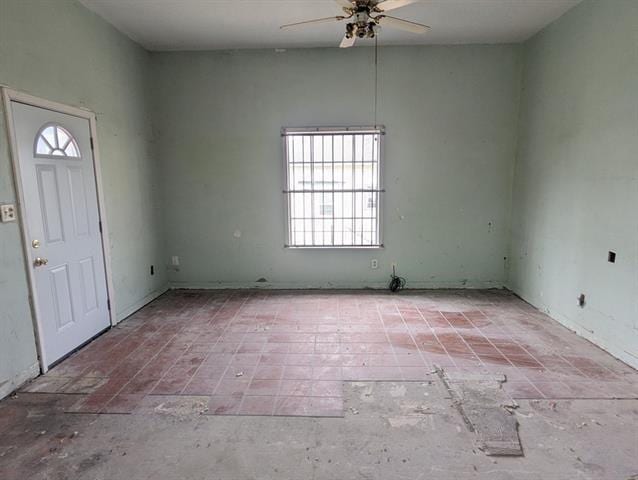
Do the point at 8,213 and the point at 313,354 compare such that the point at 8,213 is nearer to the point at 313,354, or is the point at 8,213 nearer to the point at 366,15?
the point at 313,354

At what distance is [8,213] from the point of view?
2.46 meters

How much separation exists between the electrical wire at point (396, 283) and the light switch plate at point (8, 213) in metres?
3.84

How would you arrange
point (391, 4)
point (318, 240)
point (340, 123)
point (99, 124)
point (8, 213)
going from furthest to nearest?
point (318, 240) → point (340, 123) → point (99, 124) → point (8, 213) → point (391, 4)

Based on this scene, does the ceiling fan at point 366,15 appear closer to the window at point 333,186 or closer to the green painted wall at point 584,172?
the green painted wall at point 584,172

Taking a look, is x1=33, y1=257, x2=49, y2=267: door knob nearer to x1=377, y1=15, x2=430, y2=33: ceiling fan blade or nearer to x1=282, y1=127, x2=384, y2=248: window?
x1=282, y1=127, x2=384, y2=248: window

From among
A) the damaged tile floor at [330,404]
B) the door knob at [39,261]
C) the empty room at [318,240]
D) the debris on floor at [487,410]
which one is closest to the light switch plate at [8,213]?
the empty room at [318,240]

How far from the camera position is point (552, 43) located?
366 cm

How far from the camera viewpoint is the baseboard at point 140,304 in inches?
148

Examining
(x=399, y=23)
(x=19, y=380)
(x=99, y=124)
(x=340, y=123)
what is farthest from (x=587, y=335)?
(x=99, y=124)

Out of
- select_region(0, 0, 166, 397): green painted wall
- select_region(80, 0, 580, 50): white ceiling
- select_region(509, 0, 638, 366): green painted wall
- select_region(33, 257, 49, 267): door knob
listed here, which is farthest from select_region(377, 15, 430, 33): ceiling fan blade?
select_region(33, 257, 49, 267): door knob

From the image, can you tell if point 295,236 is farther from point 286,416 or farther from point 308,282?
point 286,416

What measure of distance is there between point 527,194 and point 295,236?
9.34ft

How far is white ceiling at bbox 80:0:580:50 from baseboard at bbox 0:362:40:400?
3.08 meters

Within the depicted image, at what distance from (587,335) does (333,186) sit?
3.03 metres
